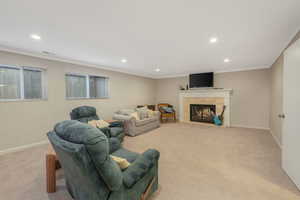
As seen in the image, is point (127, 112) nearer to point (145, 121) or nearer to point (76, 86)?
point (145, 121)

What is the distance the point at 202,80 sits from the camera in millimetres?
5543

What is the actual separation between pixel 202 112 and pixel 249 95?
1.84 metres

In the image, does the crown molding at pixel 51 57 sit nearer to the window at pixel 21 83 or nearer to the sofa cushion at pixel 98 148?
the window at pixel 21 83

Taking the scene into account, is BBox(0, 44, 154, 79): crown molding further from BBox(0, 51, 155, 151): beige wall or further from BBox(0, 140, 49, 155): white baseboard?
BBox(0, 140, 49, 155): white baseboard

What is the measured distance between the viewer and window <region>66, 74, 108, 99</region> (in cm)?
393

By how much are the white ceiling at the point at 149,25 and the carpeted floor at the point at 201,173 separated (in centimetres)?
230

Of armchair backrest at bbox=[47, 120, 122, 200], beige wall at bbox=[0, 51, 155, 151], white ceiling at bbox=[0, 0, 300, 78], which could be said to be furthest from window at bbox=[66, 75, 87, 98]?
armchair backrest at bbox=[47, 120, 122, 200]

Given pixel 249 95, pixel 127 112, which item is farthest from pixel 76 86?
pixel 249 95

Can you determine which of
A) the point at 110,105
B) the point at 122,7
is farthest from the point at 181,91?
the point at 122,7

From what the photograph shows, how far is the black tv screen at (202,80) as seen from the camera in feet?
17.7

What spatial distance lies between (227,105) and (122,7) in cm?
517

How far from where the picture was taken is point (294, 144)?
1788 millimetres

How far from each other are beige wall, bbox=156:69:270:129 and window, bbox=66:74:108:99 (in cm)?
473

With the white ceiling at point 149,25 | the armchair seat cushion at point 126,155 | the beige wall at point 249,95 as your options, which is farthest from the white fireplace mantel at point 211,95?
the armchair seat cushion at point 126,155
